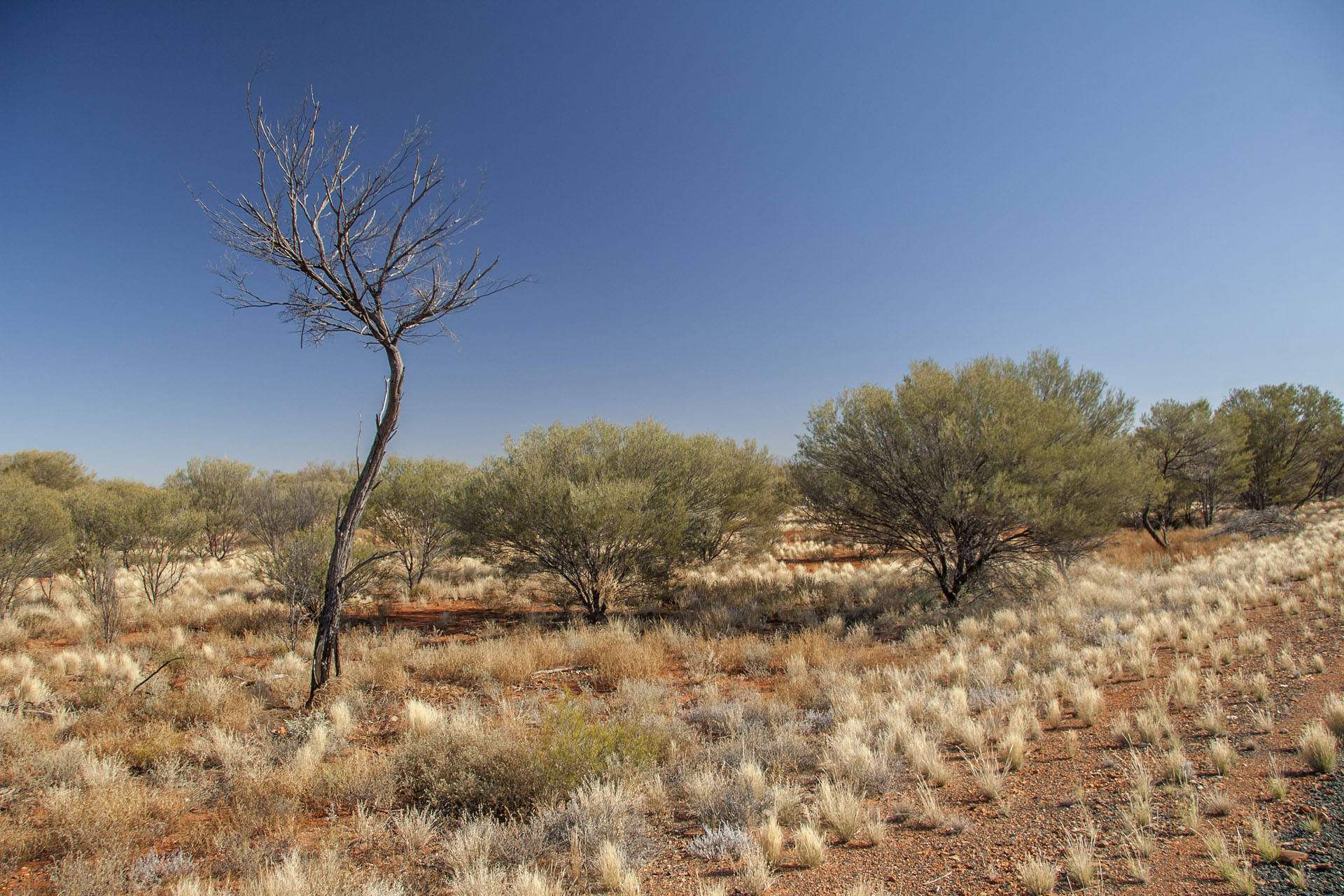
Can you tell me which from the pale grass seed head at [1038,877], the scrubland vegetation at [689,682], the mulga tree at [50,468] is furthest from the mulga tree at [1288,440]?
the mulga tree at [50,468]

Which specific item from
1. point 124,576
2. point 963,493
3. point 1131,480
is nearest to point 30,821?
point 963,493

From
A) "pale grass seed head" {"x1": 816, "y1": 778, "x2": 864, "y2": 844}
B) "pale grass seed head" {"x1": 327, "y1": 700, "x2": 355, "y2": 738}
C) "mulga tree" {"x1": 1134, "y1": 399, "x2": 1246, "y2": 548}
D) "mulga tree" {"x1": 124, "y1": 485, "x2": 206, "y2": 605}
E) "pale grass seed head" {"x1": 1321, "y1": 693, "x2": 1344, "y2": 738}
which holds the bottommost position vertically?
"pale grass seed head" {"x1": 327, "y1": 700, "x2": 355, "y2": 738}

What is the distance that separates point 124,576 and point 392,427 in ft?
65.5

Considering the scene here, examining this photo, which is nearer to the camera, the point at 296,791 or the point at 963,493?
the point at 296,791

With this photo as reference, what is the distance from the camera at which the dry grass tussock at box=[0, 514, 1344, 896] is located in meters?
3.52

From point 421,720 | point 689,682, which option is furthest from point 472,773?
point 689,682

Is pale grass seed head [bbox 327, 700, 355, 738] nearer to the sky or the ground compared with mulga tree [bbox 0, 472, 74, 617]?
nearer to the ground

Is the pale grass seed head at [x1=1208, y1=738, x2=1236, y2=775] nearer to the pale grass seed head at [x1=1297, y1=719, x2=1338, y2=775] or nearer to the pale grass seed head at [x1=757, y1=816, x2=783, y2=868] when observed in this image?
the pale grass seed head at [x1=1297, y1=719, x2=1338, y2=775]

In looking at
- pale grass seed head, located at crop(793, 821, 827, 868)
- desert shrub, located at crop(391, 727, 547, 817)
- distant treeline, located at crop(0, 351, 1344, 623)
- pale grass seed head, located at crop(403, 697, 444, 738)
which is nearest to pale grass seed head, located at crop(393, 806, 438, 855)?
desert shrub, located at crop(391, 727, 547, 817)

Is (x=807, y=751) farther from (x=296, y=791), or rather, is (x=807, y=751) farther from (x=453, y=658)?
(x=453, y=658)

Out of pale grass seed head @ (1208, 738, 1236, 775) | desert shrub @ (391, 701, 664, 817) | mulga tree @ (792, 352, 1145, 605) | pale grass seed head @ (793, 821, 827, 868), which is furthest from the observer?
mulga tree @ (792, 352, 1145, 605)

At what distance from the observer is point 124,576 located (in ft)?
59.0

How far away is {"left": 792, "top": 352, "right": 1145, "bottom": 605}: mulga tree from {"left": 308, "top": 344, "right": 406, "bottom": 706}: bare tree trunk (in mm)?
9220

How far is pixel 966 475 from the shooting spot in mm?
10906
